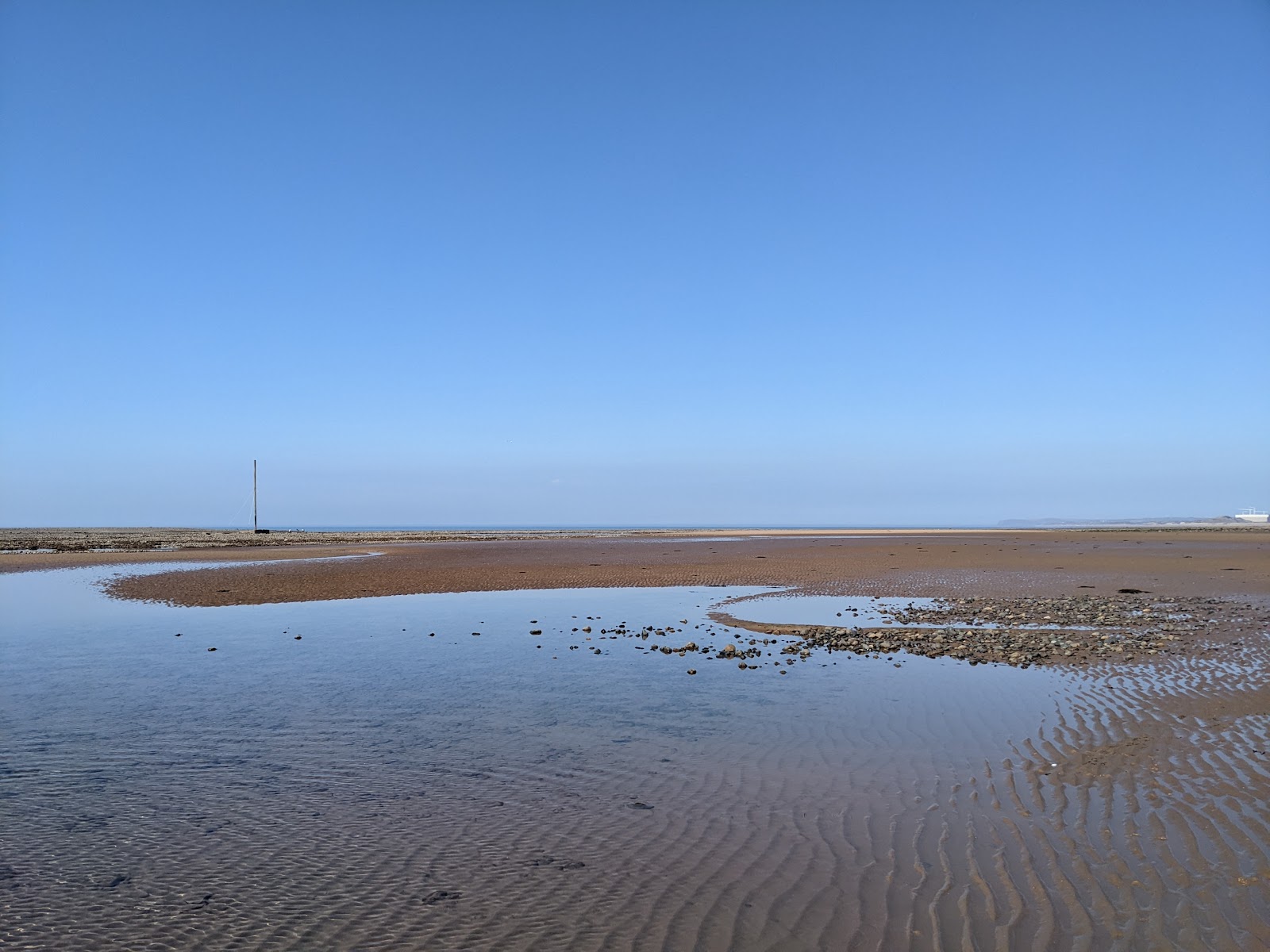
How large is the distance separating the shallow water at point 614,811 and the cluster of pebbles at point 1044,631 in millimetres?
1756

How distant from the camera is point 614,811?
23.4 ft

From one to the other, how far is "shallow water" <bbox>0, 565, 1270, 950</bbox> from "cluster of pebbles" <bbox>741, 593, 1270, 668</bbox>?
1.76 metres

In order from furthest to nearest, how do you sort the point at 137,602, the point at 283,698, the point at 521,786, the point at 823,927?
1. the point at 137,602
2. the point at 283,698
3. the point at 521,786
4. the point at 823,927

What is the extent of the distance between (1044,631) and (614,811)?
529 inches

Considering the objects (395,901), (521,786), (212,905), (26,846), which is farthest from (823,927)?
(26,846)

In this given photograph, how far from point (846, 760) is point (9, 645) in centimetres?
1695

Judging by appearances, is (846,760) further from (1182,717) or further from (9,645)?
(9,645)

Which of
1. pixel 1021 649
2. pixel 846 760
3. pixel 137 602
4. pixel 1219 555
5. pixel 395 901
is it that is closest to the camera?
pixel 395 901

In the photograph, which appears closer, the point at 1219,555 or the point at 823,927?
the point at 823,927

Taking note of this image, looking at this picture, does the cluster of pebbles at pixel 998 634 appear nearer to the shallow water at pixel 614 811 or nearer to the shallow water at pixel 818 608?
the shallow water at pixel 818 608

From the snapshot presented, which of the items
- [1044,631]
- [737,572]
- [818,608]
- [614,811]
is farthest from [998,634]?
[737,572]

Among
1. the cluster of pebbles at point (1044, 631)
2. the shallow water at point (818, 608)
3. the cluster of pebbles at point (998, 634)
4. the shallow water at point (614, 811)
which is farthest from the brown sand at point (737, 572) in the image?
the shallow water at point (614, 811)

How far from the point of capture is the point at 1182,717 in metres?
9.95

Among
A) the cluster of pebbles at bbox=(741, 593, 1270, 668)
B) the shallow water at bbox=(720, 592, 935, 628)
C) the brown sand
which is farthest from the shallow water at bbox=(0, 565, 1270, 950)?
the brown sand
